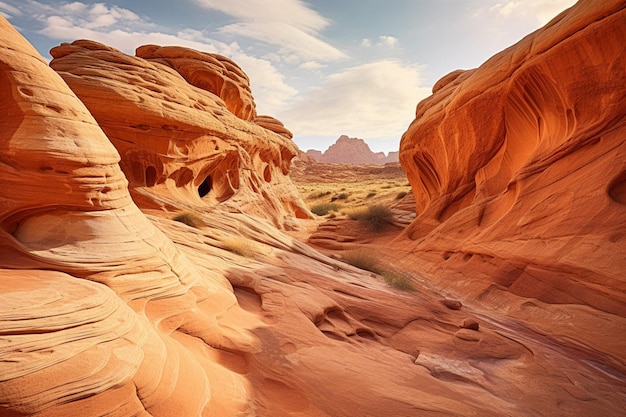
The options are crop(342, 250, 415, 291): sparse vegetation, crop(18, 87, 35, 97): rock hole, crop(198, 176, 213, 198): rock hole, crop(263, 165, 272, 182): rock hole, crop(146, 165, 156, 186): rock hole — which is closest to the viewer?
crop(18, 87, 35, 97): rock hole

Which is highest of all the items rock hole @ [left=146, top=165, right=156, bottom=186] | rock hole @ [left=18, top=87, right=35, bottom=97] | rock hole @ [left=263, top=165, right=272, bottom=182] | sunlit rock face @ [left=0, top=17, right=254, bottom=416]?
rock hole @ [left=263, top=165, right=272, bottom=182]

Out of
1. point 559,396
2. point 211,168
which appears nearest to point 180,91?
point 211,168

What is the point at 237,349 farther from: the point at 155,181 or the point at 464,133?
the point at 464,133

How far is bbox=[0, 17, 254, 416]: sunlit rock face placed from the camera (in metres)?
2.07

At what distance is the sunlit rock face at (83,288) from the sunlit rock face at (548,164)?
6.60 meters

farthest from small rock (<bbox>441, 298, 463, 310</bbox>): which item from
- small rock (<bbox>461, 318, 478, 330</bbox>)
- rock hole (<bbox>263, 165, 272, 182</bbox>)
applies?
rock hole (<bbox>263, 165, 272, 182</bbox>)

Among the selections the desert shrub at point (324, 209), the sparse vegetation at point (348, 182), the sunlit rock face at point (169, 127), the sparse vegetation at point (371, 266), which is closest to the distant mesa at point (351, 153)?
the sparse vegetation at point (348, 182)

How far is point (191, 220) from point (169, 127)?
4.10 m

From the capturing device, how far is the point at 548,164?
8.36 meters

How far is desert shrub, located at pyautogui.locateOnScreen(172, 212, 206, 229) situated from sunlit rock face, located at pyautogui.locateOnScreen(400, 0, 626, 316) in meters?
7.26

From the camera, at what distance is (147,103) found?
33.2 ft

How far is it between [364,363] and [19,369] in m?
3.08

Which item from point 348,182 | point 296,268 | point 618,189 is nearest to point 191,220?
point 296,268

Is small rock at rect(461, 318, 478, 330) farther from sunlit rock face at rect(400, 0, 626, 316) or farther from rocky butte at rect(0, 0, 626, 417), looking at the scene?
sunlit rock face at rect(400, 0, 626, 316)
